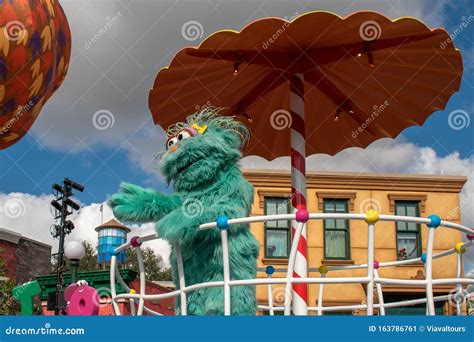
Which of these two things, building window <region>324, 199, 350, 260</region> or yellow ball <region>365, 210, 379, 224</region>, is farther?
building window <region>324, 199, 350, 260</region>

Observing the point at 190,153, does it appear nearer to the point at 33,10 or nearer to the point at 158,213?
the point at 158,213

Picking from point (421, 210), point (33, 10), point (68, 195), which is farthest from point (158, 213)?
point (421, 210)

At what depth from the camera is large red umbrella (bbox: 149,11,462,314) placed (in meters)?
4.69

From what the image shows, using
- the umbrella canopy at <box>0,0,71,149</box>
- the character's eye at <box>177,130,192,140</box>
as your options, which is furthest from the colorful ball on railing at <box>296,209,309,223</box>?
the umbrella canopy at <box>0,0,71,149</box>

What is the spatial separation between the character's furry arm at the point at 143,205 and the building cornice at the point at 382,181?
12.7 metres

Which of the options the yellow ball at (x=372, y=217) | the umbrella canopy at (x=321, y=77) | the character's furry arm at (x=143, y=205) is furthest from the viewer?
the umbrella canopy at (x=321, y=77)

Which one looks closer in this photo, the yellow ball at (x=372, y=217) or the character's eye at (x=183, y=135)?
the yellow ball at (x=372, y=217)

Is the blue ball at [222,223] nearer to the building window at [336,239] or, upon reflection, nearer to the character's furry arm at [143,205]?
the character's furry arm at [143,205]

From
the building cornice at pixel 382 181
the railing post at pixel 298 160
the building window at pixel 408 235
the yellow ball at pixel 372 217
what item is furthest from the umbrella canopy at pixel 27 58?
the building window at pixel 408 235

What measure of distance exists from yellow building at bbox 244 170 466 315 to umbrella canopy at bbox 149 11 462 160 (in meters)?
9.58

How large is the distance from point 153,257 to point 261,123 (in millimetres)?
33519

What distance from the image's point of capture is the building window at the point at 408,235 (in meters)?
17.2

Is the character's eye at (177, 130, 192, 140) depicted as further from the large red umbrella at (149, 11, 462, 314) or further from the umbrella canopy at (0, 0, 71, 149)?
the umbrella canopy at (0, 0, 71, 149)

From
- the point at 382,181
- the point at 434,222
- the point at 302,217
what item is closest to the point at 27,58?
the point at 302,217
